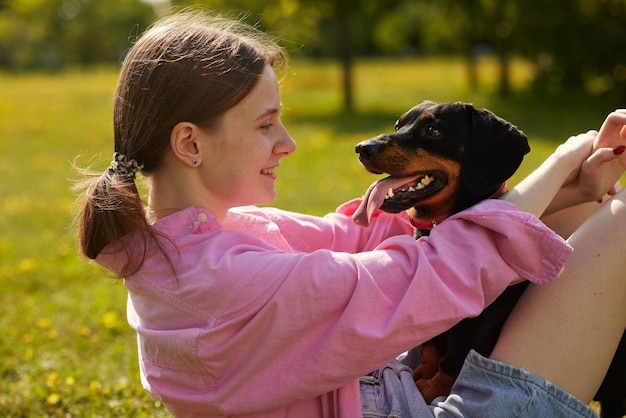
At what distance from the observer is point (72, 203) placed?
285 cm

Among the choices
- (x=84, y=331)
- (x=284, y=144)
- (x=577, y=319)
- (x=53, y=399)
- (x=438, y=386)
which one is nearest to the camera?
(x=577, y=319)

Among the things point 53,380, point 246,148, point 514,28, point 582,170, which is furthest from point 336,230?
point 514,28

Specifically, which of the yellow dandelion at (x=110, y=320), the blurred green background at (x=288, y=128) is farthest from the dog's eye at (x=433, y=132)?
the yellow dandelion at (x=110, y=320)

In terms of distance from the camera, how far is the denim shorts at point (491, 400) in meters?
2.26

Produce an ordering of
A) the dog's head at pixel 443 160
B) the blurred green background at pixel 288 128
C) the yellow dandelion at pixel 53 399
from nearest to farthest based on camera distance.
Result: the dog's head at pixel 443 160
the yellow dandelion at pixel 53 399
the blurred green background at pixel 288 128

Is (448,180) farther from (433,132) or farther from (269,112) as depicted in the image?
(269,112)

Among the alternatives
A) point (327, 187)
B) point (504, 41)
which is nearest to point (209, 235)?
point (327, 187)

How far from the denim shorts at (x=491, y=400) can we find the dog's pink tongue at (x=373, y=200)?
0.64 metres

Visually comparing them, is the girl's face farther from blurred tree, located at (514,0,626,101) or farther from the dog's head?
blurred tree, located at (514,0,626,101)

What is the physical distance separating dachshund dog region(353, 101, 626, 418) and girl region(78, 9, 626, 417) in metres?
0.24

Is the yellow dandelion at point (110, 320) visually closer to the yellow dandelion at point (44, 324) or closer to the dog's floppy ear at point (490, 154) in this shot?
the yellow dandelion at point (44, 324)

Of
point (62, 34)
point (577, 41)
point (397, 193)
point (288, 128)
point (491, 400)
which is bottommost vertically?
point (62, 34)

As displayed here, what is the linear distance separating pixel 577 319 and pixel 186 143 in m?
1.29

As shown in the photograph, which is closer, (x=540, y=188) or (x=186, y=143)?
(x=186, y=143)
